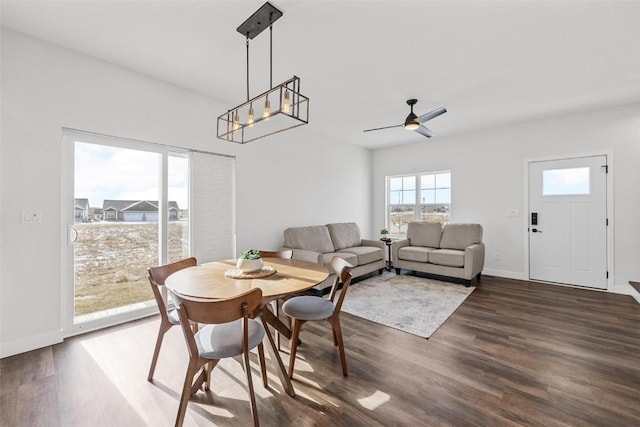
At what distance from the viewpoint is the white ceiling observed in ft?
6.79

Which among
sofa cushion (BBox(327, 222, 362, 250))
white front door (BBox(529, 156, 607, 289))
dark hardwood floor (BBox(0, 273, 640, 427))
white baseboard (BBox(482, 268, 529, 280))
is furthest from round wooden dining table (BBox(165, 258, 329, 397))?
white front door (BBox(529, 156, 607, 289))

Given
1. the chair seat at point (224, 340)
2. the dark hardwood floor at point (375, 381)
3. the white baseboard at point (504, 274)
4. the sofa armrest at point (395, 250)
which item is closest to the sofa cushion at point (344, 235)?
the sofa armrest at point (395, 250)

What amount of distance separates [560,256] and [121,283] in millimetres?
6367

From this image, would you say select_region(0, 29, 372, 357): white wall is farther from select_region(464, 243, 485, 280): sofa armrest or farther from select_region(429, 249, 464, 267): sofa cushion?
select_region(464, 243, 485, 280): sofa armrest

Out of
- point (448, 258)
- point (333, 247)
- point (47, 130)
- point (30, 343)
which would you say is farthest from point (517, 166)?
point (30, 343)

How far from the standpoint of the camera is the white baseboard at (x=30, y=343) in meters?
2.26

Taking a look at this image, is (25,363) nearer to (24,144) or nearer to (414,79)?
(24,144)

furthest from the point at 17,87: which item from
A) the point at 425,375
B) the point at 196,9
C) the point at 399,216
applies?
the point at 399,216

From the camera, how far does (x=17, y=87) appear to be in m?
2.33

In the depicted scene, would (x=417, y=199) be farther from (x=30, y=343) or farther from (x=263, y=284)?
(x=30, y=343)

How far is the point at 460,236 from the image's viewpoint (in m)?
4.90

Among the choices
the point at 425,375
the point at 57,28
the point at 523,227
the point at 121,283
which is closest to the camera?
the point at 425,375

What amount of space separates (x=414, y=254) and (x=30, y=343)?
4984 mm

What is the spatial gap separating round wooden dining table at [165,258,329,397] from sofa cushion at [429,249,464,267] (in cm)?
301
